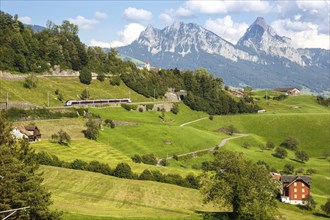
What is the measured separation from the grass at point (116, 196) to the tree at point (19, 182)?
32.7 feet

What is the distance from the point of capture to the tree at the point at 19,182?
33250mm

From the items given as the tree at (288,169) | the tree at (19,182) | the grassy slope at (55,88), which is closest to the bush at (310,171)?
the tree at (288,169)

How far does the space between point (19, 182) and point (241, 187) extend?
27.2 m

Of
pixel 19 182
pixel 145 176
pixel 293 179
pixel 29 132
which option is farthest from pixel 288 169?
pixel 19 182

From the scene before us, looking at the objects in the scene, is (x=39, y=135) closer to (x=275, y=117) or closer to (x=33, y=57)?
(x=33, y=57)

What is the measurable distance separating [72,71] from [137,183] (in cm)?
11824

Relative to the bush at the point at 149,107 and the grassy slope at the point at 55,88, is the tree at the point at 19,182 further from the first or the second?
the bush at the point at 149,107

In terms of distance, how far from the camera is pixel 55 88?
159500 millimetres

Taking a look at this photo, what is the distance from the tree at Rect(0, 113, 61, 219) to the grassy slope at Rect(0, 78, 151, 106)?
102098 millimetres

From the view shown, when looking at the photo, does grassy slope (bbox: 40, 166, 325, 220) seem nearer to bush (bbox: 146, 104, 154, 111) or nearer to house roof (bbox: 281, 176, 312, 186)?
house roof (bbox: 281, 176, 312, 186)

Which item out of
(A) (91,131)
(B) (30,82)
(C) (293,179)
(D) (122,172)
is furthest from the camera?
(B) (30,82)

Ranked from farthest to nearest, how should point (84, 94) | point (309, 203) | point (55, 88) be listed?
1. point (84, 94)
2. point (55, 88)
3. point (309, 203)

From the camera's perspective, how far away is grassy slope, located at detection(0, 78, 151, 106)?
140337 millimetres

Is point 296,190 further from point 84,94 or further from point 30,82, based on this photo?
point 30,82
